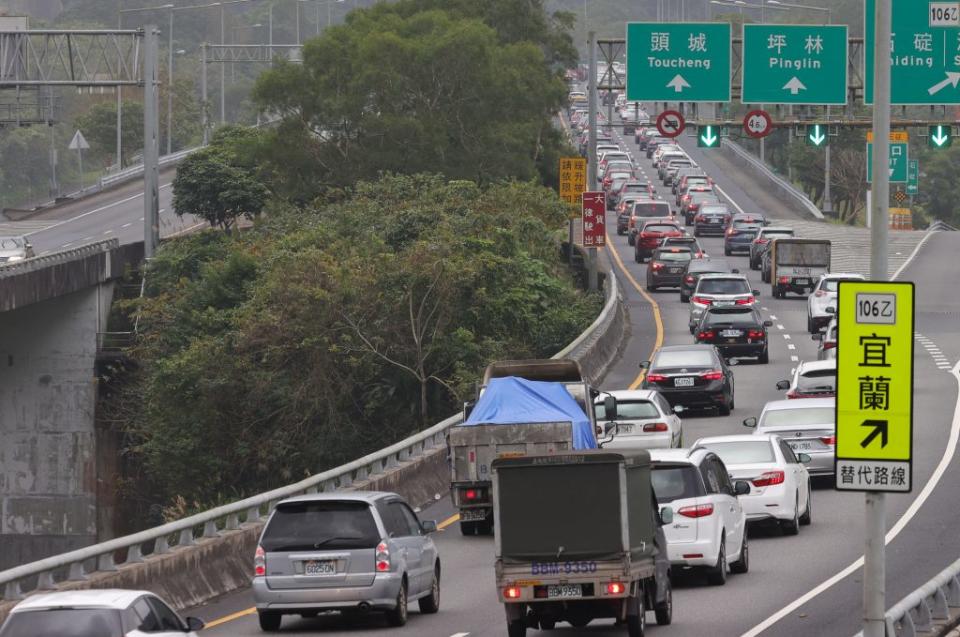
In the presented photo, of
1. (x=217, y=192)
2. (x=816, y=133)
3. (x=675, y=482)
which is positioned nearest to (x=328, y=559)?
(x=675, y=482)

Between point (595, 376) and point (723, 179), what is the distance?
7715 centimetres

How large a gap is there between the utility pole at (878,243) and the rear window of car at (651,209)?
71074 millimetres

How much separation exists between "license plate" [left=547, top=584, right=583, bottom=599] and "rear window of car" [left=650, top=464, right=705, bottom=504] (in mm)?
A: 3790

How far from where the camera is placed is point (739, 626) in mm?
18453

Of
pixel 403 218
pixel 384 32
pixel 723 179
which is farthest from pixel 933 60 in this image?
pixel 723 179

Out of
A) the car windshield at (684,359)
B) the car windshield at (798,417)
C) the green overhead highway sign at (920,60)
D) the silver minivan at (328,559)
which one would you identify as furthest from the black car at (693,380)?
the silver minivan at (328,559)

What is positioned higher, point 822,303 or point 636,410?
point 822,303

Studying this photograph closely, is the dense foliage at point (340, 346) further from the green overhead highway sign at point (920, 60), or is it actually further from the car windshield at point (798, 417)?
the car windshield at point (798, 417)

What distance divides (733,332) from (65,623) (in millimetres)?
36414

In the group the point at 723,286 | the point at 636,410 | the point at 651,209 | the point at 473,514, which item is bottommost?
the point at 473,514

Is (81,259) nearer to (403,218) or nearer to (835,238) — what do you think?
(403,218)

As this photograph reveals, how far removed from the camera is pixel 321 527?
61.5 ft

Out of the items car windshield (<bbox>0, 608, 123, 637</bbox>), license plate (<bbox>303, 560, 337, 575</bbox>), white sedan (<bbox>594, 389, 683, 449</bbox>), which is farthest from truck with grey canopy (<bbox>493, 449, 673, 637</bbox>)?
white sedan (<bbox>594, 389, 683, 449</bbox>)

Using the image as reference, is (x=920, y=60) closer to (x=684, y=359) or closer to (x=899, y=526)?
(x=684, y=359)
